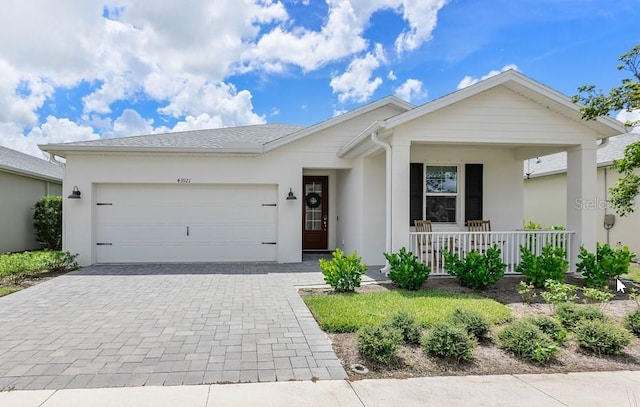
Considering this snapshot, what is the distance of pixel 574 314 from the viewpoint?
491cm

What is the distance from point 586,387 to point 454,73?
1127 centimetres

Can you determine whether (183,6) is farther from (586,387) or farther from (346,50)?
(586,387)

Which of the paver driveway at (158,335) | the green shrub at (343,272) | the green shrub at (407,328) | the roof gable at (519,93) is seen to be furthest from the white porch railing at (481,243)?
the green shrub at (407,328)

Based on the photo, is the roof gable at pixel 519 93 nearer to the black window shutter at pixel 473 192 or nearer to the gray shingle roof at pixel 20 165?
the black window shutter at pixel 473 192

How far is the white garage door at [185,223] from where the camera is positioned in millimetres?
10109

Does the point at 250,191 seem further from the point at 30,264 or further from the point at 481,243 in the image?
the point at 481,243

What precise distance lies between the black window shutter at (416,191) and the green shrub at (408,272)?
8.93ft

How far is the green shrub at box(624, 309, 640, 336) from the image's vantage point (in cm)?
479

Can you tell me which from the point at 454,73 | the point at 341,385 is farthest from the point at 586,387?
the point at 454,73

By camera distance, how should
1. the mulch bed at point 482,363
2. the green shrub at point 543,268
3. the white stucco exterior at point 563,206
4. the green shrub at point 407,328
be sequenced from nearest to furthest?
1. the mulch bed at point 482,363
2. the green shrub at point 407,328
3. the green shrub at point 543,268
4. the white stucco exterior at point 563,206

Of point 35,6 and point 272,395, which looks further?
point 35,6

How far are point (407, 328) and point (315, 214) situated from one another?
7997 mm

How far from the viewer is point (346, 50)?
13.2 m

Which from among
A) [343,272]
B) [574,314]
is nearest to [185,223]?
[343,272]
